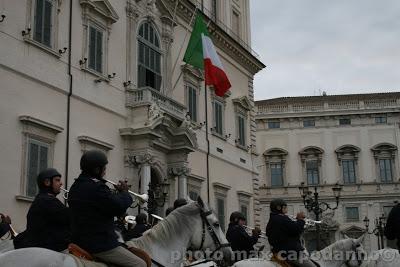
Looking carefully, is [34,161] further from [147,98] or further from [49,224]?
[49,224]

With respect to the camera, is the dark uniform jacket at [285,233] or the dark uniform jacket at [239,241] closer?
the dark uniform jacket at [285,233]

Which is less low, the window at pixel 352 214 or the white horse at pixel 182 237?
the window at pixel 352 214

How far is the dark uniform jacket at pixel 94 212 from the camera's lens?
20.3ft

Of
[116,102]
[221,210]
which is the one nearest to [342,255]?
[116,102]

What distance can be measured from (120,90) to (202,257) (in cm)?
1363

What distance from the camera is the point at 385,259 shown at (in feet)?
33.1

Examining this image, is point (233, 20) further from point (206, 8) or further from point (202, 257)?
point (202, 257)

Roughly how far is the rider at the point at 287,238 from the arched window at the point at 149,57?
14.1 metres

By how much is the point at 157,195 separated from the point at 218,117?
361 inches

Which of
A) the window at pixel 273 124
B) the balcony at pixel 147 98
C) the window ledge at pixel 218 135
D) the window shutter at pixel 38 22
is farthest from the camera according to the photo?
the window at pixel 273 124

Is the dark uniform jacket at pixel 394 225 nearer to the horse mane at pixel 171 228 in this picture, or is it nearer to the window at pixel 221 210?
the horse mane at pixel 171 228

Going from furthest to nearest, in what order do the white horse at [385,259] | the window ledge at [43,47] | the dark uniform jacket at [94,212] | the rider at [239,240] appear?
the window ledge at [43,47] < the rider at [239,240] < the white horse at [385,259] < the dark uniform jacket at [94,212]

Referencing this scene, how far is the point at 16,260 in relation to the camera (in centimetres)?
534

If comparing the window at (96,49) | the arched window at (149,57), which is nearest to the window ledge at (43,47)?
the window at (96,49)
